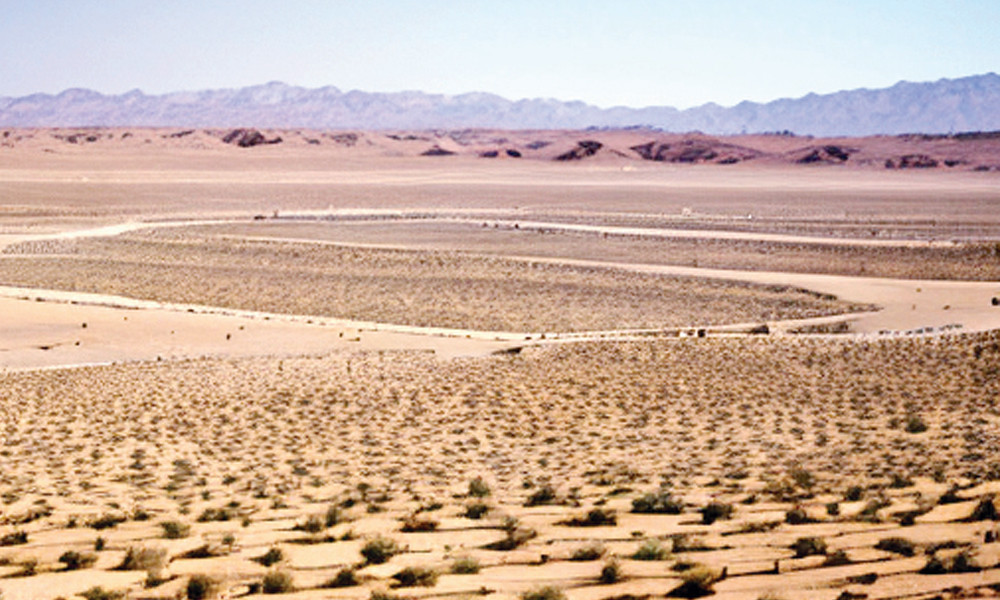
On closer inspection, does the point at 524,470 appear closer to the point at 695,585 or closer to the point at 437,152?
the point at 695,585

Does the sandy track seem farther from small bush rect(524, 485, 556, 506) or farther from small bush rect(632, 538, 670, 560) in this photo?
small bush rect(632, 538, 670, 560)

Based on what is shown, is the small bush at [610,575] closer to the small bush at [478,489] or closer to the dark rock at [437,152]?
the small bush at [478,489]

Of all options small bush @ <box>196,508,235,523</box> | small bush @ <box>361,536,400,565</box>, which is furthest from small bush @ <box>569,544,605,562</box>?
small bush @ <box>196,508,235,523</box>

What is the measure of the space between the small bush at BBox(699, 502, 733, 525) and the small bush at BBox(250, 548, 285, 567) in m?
2.69

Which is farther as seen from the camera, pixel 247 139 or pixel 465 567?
pixel 247 139

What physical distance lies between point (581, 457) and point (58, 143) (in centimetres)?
11419

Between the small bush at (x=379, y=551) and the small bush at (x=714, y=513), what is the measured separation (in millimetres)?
2062

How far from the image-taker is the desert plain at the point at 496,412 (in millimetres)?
6793

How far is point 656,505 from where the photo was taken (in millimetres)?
8305

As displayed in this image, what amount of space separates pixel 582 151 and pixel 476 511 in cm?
12040

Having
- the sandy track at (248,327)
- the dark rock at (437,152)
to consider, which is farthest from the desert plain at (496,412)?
the dark rock at (437,152)

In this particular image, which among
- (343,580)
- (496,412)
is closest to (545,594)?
(343,580)

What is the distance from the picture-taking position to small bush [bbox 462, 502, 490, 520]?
26.7 ft

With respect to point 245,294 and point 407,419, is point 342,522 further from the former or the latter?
point 245,294
